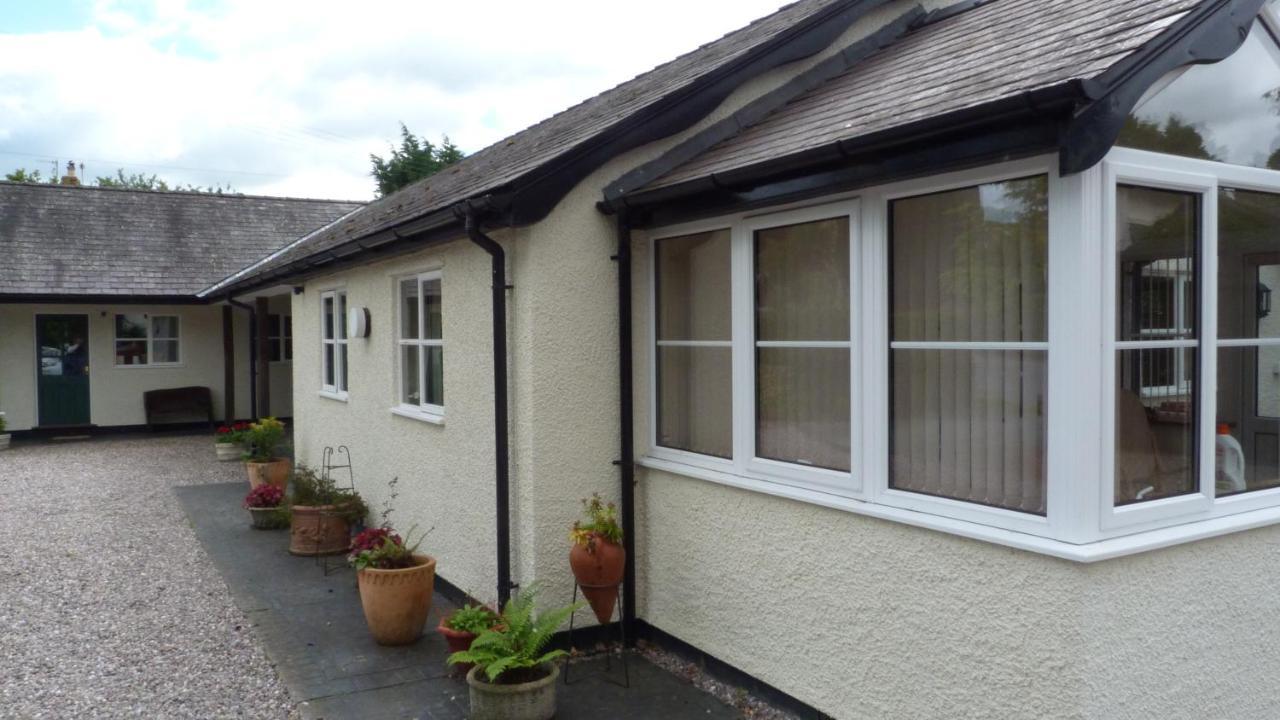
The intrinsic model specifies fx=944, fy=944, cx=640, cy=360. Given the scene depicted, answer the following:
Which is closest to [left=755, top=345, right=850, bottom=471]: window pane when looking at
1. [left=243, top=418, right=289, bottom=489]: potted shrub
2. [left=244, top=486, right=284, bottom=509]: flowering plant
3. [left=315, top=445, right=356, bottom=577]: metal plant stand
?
[left=315, top=445, right=356, bottom=577]: metal plant stand

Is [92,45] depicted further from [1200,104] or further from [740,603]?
[1200,104]

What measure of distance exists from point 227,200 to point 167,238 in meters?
2.50

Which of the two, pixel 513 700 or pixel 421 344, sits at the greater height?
pixel 421 344

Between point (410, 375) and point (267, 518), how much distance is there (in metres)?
3.32

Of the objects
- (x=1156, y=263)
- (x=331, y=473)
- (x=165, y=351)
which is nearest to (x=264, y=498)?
(x=331, y=473)

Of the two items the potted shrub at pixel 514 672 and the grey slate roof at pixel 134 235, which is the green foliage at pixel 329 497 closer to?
the potted shrub at pixel 514 672

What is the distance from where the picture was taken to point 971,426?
13.5 feet

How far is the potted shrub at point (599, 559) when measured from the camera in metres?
5.64

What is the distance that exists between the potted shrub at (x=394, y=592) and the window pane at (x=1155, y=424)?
4.41 m

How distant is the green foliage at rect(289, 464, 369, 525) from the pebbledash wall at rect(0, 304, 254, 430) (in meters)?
12.1

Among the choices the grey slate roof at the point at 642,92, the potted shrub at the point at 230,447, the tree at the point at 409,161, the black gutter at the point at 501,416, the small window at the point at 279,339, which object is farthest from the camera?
the tree at the point at 409,161

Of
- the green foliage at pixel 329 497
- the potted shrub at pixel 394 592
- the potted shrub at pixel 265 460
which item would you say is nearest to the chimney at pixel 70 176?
the potted shrub at pixel 265 460

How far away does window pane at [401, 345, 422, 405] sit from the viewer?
26.8 ft

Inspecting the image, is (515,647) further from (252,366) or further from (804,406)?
(252,366)
